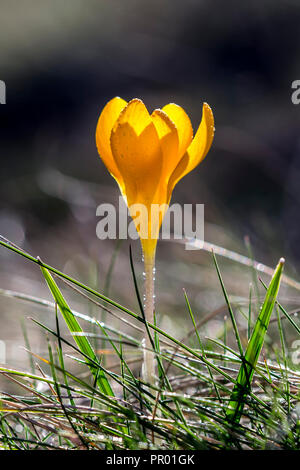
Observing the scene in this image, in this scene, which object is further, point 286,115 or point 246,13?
point 246,13

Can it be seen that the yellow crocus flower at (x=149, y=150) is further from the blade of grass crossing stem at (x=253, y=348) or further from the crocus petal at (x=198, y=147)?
the blade of grass crossing stem at (x=253, y=348)

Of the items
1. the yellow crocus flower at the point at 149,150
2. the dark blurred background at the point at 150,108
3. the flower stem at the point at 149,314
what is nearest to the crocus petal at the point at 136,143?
the yellow crocus flower at the point at 149,150

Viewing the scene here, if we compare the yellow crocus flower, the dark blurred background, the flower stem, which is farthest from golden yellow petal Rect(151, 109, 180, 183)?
the dark blurred background

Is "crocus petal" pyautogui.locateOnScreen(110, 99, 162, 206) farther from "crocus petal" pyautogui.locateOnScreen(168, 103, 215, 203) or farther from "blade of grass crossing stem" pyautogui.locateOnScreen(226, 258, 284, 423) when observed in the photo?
"blade of grass crossing stem" pyautogui.locateOnScreen(226, 258, 284, 423)

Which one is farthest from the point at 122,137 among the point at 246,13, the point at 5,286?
the point at 246,13
